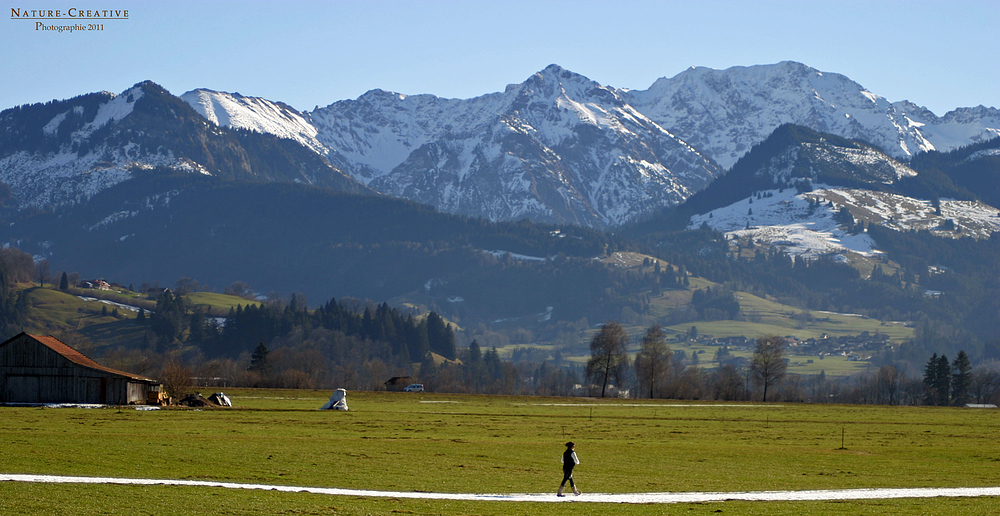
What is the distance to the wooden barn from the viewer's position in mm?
91875

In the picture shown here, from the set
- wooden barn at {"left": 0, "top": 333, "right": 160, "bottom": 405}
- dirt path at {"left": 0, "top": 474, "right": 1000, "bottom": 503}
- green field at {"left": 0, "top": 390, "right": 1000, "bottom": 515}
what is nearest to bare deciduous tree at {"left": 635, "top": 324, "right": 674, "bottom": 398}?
green field at {"left": 0, "top": 390, "right": 1000, "bottom": 515}

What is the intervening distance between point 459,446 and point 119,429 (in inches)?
862

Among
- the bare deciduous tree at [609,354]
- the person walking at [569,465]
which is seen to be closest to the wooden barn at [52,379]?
the person walking at [569,465]

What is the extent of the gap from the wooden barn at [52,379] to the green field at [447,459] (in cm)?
1145

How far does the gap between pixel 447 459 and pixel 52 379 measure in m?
57.6

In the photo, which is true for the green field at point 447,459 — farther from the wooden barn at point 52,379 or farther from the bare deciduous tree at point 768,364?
the bare deciduous tree at point 768,364

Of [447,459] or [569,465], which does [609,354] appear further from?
[569,465]

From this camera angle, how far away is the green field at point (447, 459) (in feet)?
117

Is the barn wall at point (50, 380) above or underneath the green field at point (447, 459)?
above

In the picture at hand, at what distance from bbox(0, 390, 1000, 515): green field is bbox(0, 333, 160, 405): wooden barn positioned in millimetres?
11450

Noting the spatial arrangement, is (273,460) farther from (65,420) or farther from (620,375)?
(620,375)

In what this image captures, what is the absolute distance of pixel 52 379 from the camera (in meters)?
92.3

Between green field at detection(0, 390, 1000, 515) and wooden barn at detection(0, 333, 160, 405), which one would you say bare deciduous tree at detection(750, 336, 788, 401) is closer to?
green field at detection(0, 390, 1000, 515)

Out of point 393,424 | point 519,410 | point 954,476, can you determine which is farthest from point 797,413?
point 954,476
